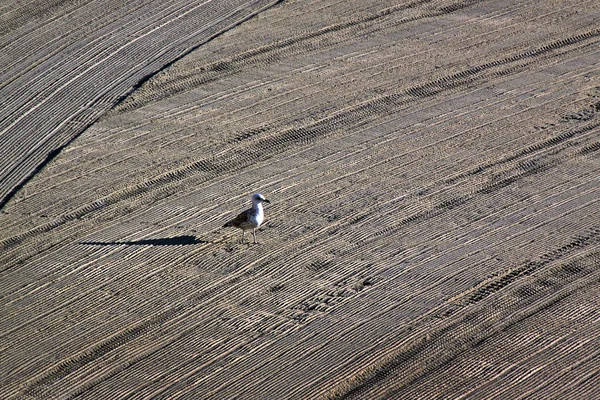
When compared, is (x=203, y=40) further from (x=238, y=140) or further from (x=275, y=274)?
(x=275, y=274)

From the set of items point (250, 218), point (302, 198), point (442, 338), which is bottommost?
point (442, 338)

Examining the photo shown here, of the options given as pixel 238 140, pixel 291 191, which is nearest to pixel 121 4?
pixel 238 140

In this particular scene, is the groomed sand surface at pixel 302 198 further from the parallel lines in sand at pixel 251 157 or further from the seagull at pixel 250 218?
the seagull at pixel 250 218

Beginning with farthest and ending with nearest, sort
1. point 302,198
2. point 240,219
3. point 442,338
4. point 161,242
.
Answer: point 302,198
point 161,242
point 240,219
point 442,338

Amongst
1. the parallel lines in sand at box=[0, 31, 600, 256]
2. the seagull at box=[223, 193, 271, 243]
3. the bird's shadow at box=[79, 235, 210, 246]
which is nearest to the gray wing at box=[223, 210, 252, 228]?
the seagull at box=[223, 193, 271, 243]

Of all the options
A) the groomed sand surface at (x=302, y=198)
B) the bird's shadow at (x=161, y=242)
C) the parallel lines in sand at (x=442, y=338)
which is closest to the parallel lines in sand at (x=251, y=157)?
the groomed sand surface at (x=302, y=198)

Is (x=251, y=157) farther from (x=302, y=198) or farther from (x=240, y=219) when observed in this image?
(x=240, y=219)

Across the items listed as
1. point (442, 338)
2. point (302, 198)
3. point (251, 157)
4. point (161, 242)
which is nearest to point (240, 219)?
point (161, 242)

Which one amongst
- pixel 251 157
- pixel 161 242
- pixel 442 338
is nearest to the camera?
pixel 442 338

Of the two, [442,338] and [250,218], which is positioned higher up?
[250,218]
